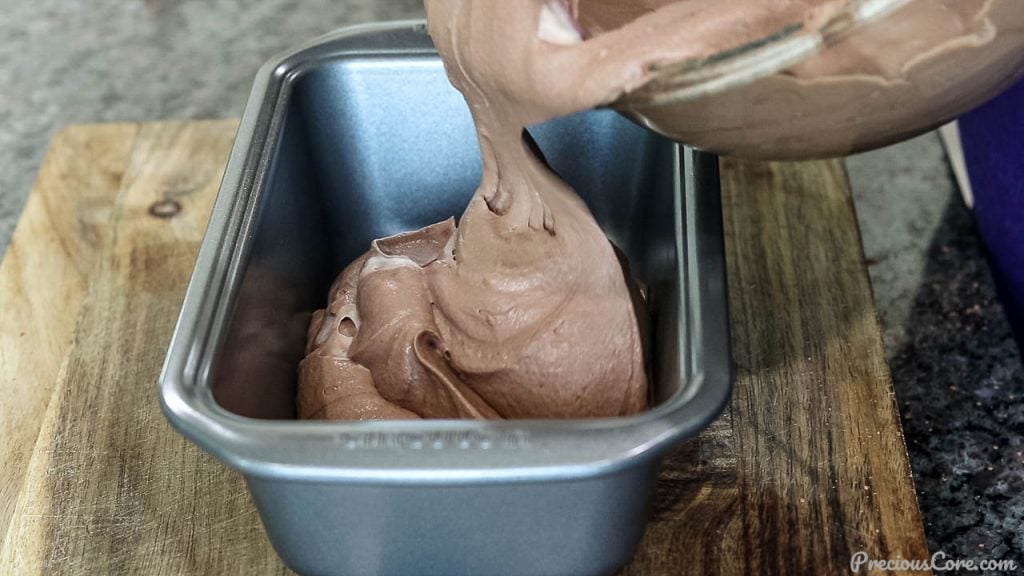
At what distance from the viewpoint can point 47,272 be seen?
1.15m

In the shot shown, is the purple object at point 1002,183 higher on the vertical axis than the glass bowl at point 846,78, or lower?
lower

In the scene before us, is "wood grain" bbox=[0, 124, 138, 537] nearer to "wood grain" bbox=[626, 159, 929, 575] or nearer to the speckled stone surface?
"wood grain" bbox=[626, 159, 929, 575]

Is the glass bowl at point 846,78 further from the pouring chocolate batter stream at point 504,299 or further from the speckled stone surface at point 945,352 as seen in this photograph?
the speckled stone surface at point 945,352

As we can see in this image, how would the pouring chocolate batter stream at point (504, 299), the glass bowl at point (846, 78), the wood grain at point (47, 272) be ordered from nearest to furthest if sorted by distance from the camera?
the glass bowl at point (846, 78) < the pouring chocolate batter stream at point (504, 299) < the wood grain at point (47, 272)

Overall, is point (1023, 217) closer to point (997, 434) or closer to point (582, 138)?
point (997, 434)

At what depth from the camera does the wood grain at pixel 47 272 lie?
1001mm

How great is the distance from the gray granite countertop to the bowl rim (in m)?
0.48

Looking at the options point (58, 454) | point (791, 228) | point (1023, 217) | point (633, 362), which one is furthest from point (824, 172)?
point (58, 454)

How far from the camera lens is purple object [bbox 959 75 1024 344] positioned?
108cm

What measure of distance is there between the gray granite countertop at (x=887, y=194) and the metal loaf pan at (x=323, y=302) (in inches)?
16.3

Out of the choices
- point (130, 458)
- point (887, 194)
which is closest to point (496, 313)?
point (130, 458)

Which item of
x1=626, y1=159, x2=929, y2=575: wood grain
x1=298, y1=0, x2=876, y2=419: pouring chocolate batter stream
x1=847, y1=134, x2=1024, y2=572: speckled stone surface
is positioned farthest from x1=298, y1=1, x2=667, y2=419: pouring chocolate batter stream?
x1=847, y1=134, x2=1024, y2=572: speckled stone surface

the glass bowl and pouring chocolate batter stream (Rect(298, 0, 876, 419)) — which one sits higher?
the glass bowl

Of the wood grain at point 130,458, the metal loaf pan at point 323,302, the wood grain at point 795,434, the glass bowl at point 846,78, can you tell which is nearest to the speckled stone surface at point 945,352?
the wood grain at point 795,434
